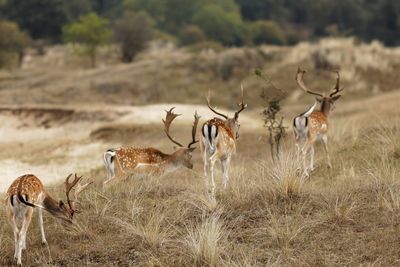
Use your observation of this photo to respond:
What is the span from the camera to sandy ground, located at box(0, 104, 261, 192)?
20594 mm

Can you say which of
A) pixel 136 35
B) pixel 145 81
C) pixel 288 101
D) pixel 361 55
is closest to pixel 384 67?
pixel 361 55

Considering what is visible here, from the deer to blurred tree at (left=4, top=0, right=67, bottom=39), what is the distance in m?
60.7

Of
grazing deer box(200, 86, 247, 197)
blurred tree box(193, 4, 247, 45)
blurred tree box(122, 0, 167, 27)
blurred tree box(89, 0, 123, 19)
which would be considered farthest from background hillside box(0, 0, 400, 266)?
blurred tree box(89, 0, 123, 19)

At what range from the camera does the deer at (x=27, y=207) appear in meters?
8.98

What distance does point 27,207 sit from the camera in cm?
914

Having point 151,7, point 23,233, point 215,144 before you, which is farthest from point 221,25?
point 23,233

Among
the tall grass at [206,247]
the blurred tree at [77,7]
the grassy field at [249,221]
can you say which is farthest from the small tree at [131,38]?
the tall grass at [206,247]

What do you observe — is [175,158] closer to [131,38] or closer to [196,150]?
[196,150]

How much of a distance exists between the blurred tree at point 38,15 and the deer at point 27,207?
60658 mm

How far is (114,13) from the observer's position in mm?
88812

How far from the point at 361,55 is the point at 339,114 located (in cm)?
1597

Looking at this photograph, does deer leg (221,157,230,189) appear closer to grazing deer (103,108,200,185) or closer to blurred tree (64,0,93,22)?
grazing deer (103,108,200,185)

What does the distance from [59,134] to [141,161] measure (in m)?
14.4

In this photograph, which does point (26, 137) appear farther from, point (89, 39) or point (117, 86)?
point (89, 39)
